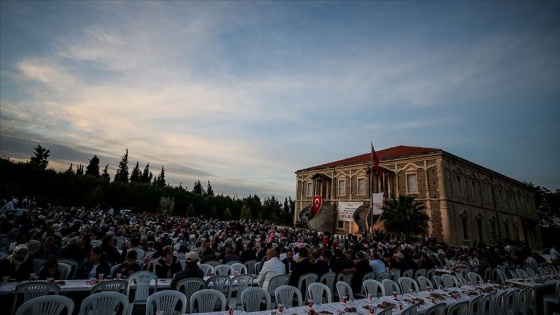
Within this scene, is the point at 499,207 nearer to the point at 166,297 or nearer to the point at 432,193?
the point at 432,193

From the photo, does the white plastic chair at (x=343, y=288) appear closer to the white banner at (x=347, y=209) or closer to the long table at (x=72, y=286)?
the long table at (x=72, y=286)

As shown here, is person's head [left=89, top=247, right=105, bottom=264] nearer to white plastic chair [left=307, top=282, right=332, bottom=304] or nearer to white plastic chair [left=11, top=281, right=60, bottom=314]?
white plastic chair [left=11, top=281, right=60, bottom=314]

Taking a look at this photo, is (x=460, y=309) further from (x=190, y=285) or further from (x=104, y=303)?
(x=104, y=303)

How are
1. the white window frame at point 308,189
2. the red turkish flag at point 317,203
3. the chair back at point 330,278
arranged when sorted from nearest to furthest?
the chair back at point 330,278 → the red turkish flag at point 317,203 → the white window frame at point 308,189

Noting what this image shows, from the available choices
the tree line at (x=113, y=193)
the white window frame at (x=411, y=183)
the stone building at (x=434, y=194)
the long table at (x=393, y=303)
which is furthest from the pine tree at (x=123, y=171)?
the long table at (x=393, y=303)

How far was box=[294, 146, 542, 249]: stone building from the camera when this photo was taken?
2512 cm

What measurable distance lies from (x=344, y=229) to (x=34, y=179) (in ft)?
140

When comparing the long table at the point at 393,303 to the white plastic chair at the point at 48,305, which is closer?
the white plastic chair at the point at 48,305

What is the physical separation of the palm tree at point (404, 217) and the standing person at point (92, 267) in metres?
22.5

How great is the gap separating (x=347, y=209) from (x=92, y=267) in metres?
27.0

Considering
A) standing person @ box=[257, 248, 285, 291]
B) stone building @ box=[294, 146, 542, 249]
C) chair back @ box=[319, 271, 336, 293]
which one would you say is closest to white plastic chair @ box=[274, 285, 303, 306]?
standing person @ box=[257, 248, 285, 291]

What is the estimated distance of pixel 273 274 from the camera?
6438mm

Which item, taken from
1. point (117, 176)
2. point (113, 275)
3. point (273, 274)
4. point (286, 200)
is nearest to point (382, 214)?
point (273, 274)

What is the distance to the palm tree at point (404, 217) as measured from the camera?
2291 cm
